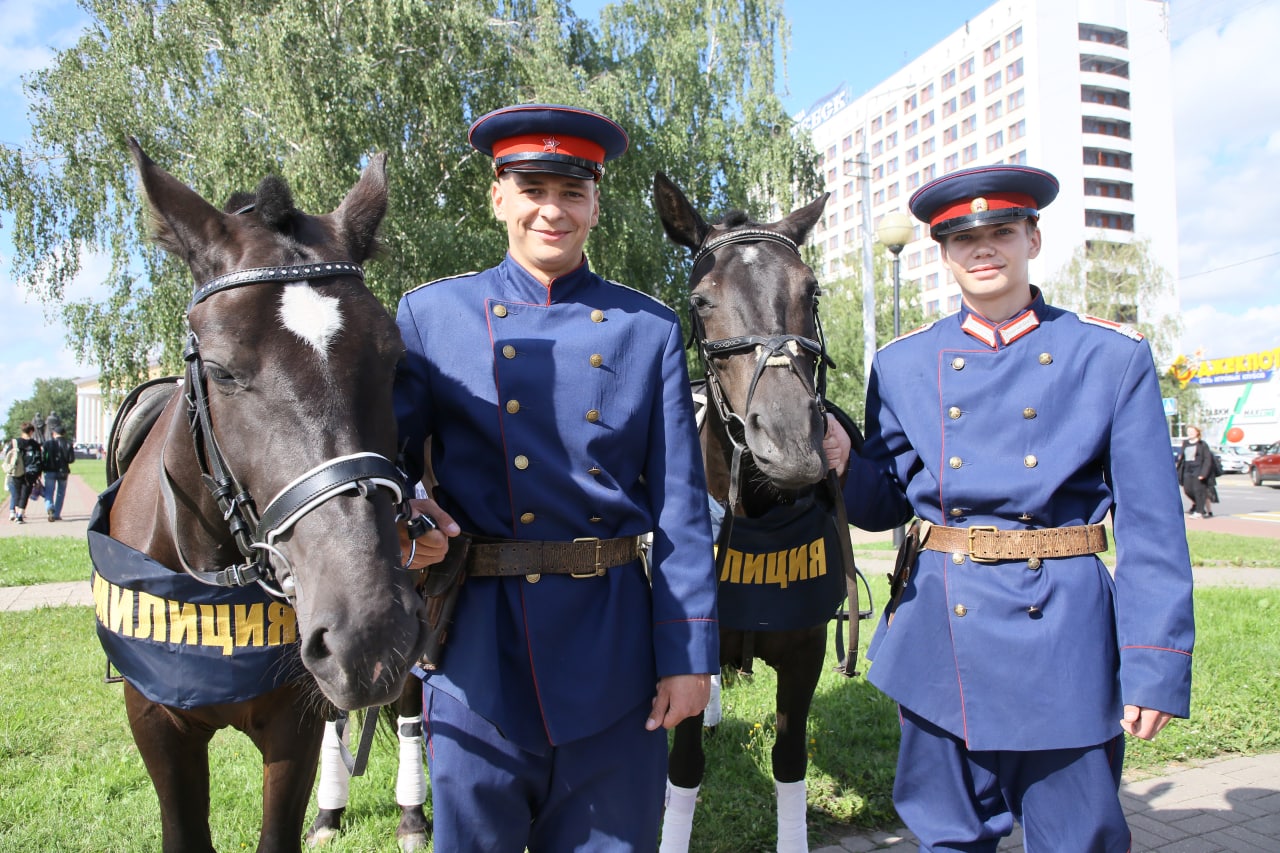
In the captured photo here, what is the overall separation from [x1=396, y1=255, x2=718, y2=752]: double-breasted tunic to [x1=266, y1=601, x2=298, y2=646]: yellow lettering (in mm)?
567

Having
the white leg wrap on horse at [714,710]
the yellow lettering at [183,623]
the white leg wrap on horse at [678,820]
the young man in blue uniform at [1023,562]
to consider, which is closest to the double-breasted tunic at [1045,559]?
the young man in blue uniform at [1023,562]

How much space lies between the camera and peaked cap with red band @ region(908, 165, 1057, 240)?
8.16ft

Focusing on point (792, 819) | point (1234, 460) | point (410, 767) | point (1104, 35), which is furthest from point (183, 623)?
point (1104, 35)

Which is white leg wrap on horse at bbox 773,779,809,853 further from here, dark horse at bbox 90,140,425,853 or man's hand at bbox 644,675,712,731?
dark horse at bbox 90,140,425,853

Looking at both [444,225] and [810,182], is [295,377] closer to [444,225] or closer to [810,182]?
[444,225]

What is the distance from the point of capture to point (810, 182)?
1972 cm

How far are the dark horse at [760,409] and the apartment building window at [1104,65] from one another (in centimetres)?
7738

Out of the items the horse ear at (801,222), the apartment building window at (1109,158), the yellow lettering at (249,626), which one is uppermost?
the apartment building window at (1109,158)

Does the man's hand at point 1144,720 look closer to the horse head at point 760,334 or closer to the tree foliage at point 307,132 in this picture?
the horse head at point 760,334

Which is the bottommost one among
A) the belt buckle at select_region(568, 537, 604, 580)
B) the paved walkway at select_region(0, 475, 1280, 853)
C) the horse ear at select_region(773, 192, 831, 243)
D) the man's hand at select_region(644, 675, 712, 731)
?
the paved walkway at select_region(0, 475, 1280, 853)

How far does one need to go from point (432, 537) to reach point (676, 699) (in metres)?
0.70

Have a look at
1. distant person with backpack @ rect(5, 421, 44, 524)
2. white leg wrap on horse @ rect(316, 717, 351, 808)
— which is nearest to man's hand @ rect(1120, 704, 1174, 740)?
white leg wrap on horse @ rect(316, 717, 351, 808)

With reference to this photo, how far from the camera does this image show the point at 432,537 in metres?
1.86

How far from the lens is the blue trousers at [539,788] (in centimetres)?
196
